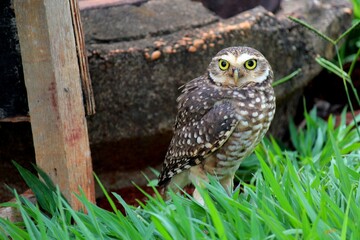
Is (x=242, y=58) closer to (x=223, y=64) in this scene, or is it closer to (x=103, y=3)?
(x=223, y=64)

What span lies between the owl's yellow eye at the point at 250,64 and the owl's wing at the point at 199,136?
175 mm

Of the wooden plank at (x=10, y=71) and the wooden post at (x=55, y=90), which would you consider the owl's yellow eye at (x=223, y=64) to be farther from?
the wooden plank at (x=10, y=71)

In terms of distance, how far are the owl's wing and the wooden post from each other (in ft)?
1.36

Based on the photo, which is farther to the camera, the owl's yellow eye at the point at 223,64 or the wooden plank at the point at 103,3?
the wooden plank at the point at 103,3

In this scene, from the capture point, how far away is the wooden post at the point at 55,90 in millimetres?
3359

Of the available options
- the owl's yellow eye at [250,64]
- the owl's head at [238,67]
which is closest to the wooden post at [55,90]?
the owl's head at [238,67]

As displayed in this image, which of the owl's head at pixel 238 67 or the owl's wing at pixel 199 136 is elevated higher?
the owl's head at pixel 238 67

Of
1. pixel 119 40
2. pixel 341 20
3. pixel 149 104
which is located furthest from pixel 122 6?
pixel 341 20

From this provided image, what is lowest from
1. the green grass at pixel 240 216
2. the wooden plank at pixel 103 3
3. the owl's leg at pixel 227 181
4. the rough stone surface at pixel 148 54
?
the owl's leg at pixel 227 181

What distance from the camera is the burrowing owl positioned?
3.49 meters

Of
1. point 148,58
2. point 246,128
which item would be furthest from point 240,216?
point 148,58

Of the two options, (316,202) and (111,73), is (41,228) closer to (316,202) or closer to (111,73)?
(316,202)

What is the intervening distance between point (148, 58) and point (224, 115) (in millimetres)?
816

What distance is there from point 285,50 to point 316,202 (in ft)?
6.25
